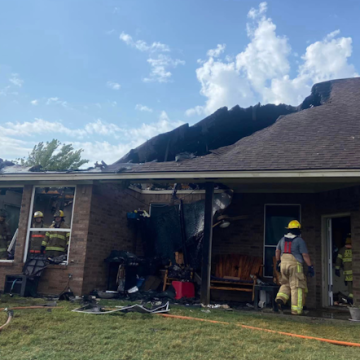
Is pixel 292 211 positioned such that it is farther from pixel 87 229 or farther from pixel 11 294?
pixel 11 294

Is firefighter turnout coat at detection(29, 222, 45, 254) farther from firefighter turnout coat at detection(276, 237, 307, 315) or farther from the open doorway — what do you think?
the open doorway

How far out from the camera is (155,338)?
16.9 feet

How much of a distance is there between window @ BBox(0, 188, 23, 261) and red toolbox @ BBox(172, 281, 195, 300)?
179 inches

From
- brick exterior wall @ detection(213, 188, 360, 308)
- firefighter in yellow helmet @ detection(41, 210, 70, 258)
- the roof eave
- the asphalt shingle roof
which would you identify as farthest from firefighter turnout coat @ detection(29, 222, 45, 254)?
brick exterior wall @ detection(213, 188, 360, 308)

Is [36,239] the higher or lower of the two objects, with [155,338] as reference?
higher

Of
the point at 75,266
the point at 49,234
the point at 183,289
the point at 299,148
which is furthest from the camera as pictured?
the point at 49,234

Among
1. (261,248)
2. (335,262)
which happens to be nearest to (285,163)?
(261,248)

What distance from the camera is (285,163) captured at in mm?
7809

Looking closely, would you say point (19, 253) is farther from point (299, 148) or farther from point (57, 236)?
point (299, 148)

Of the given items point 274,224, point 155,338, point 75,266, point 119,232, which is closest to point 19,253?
point 75,266

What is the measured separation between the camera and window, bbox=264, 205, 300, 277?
10.1m

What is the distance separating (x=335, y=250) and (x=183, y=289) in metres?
4.16

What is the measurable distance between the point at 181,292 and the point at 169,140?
5.17 metres

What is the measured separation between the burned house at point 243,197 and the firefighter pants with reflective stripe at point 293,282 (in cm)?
152
